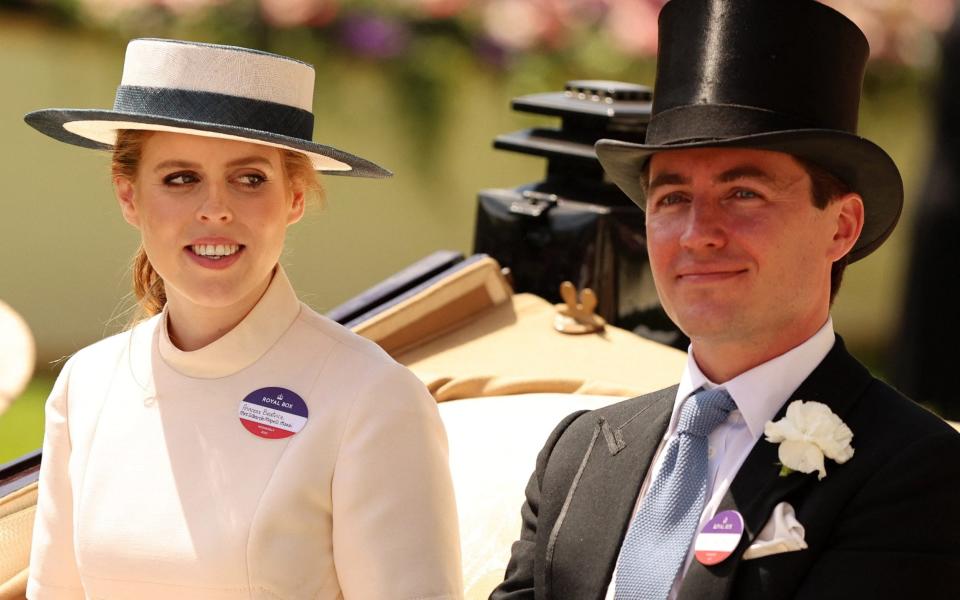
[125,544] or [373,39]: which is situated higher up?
[373,39]

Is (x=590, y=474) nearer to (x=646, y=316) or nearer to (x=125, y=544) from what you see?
(x=125, y=544)

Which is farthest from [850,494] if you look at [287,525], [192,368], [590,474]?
[192,368]

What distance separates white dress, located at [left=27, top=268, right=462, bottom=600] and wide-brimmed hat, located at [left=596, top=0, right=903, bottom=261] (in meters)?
0.55

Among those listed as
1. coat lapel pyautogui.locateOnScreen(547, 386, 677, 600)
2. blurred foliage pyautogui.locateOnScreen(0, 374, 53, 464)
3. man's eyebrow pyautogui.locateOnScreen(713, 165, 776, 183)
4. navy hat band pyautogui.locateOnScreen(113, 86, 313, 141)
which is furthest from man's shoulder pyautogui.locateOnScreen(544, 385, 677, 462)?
blurred foliage pyautogui.locateOnScreen(0, 374, 53, 464)

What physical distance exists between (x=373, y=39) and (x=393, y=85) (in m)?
0.18

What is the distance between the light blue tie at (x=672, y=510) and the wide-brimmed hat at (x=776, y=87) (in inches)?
13.8

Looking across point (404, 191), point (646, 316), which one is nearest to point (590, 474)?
point (646, 316)

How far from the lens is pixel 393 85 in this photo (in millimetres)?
5211

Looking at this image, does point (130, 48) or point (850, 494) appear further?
point (130, 48)

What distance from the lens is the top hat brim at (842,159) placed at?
1.86m

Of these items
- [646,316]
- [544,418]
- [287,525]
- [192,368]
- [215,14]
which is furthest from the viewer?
[215,14]

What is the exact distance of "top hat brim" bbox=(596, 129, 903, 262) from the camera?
186 centimetres

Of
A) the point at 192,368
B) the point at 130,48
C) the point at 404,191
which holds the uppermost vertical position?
the point at 130,48

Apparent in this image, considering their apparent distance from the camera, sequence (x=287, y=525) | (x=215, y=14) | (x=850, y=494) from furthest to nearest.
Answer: (x=215, y=14) < (x=287, y=525) < (x=850, y=494)
